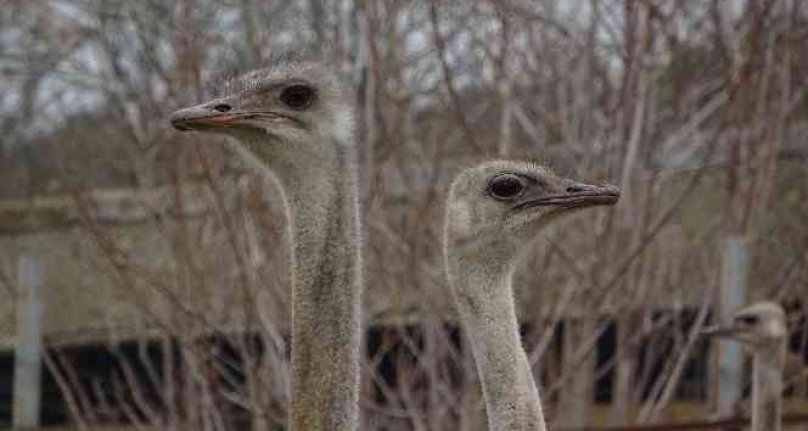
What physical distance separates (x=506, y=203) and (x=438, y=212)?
201cm

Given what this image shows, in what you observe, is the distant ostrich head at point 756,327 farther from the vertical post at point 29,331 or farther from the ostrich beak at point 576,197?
the vertical post at point 29,331

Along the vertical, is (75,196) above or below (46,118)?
below

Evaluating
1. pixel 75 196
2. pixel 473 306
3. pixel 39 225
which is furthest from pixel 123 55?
pixel 473 306

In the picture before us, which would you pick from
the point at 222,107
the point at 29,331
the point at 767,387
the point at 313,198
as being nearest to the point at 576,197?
the point at 313,198

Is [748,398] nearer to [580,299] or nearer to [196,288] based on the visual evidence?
[580,299]

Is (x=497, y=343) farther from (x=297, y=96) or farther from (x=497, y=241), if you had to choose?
(x=297, y=96)

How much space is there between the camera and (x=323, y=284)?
7.17 feet

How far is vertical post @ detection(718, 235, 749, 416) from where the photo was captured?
14.4 feet

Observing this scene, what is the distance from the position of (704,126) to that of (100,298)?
2.66m

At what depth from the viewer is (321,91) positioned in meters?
2.31

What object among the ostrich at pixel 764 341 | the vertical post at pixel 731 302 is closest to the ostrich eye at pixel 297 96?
the ostrich at pixel 764 341

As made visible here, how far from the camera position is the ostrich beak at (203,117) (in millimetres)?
2094

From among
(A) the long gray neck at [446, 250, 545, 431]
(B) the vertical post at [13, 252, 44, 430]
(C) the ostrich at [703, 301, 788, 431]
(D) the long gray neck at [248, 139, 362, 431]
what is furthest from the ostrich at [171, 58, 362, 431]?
(B) the vertical post at [13, 252, 44, 430]

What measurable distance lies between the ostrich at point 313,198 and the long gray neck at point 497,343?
0.94 feet
